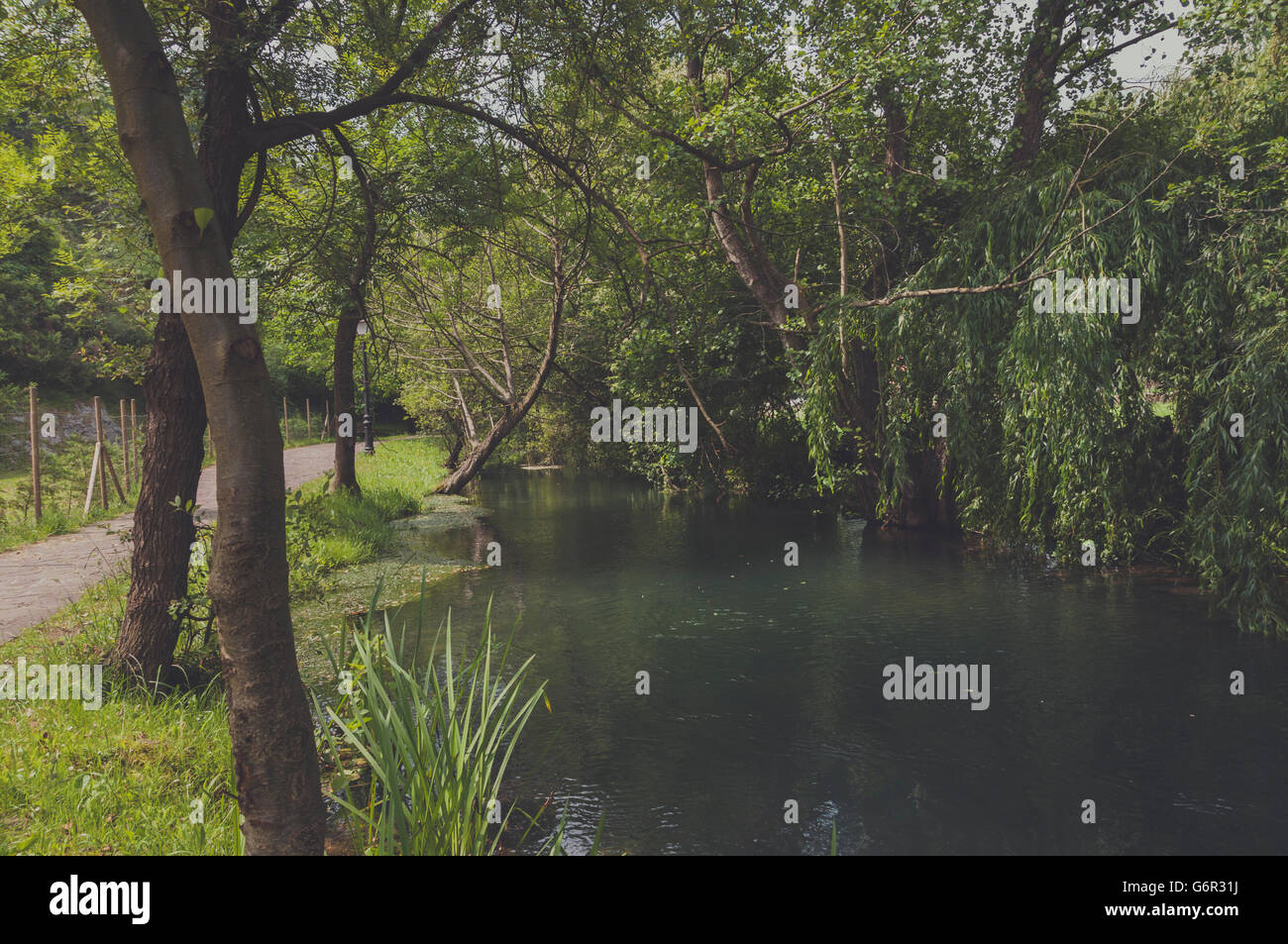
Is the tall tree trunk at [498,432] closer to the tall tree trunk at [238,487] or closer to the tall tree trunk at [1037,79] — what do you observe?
the tall tree trunk at [1037,79]

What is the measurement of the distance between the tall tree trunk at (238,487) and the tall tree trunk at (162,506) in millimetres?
2742

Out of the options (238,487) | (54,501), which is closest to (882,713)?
(238,487)

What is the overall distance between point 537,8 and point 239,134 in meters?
2.05

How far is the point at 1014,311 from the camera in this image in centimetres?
1107

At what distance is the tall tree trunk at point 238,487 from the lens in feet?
9.70


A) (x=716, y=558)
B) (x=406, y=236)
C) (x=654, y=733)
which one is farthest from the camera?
(x=716, y=558)

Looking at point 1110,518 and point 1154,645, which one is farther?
point 1110,518

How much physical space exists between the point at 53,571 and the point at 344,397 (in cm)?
696

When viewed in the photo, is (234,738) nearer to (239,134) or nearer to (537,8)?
(239,134)

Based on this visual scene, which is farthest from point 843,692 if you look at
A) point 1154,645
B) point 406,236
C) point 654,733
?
point 406,236

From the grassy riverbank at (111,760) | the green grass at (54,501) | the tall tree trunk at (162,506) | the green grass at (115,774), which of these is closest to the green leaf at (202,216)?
the grassy riverbank at (111,760)

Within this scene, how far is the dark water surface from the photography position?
5.46 meters

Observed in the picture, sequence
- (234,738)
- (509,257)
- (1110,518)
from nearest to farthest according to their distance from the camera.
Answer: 1. (234,738)
2. (1110,518)
3. (509,257)

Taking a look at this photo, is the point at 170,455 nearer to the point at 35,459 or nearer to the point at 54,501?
the point at 35,459
